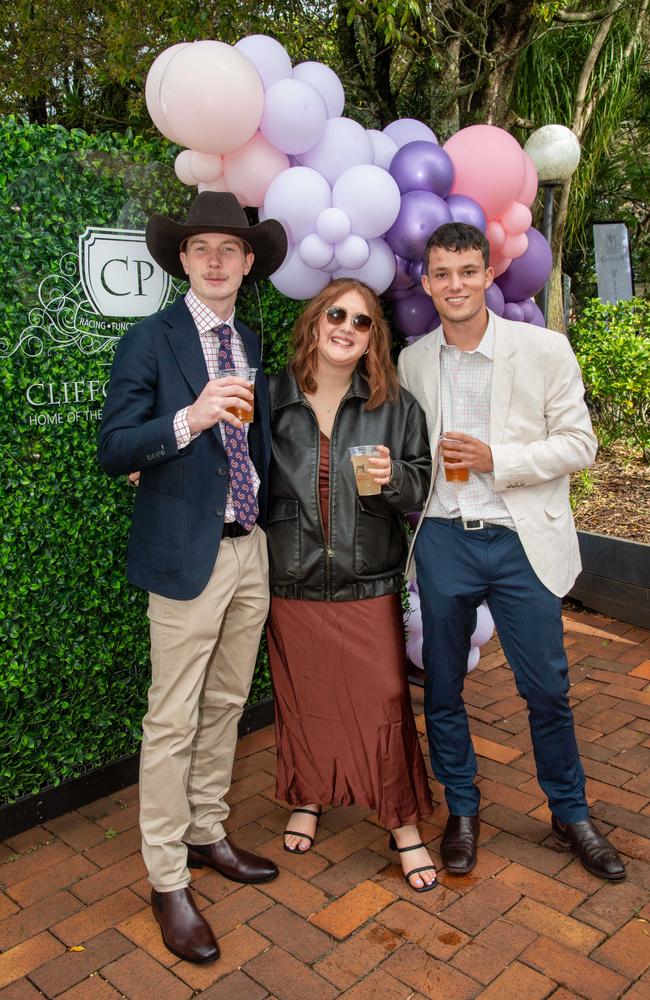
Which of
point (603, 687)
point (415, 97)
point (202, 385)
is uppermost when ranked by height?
point (415, 97)

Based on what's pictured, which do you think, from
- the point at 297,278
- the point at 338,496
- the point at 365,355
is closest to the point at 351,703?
the point at 338,496

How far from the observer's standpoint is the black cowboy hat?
264 centimetres

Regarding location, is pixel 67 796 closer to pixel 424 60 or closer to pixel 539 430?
pixel 539 430

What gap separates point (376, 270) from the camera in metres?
3.20

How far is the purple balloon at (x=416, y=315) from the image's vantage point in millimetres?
3551

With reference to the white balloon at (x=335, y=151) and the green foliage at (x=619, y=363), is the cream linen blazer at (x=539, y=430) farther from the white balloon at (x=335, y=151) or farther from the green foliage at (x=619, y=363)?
the green foliage at (x=619, y=363)

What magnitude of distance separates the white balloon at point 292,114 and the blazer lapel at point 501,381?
0.99m

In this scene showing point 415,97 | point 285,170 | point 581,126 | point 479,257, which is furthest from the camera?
point 581,126

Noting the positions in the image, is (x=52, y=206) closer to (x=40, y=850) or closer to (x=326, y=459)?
(x=326, y=459)

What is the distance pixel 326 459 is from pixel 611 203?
8.62 metres

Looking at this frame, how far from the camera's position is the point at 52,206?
294cm

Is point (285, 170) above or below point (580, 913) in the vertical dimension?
above

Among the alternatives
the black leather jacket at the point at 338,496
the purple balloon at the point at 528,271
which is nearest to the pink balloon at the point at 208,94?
the black leather jacket at the point at 338,496

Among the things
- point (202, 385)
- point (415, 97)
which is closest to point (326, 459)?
point (202, 385)
